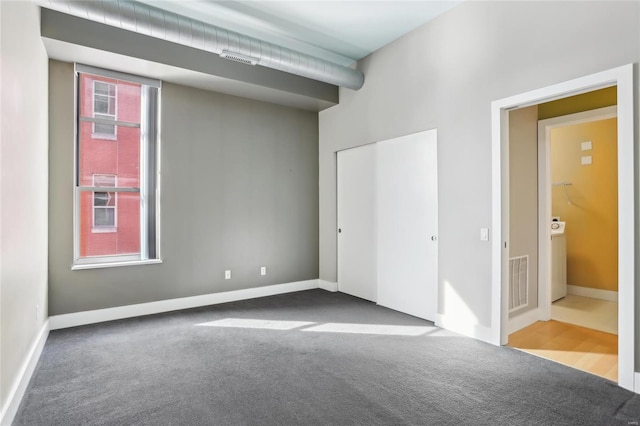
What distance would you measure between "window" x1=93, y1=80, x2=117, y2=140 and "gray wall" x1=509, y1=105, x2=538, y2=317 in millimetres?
4517

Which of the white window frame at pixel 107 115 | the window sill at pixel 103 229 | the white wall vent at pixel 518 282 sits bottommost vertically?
the white wall vent at pixel 518 282

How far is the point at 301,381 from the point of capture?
8.44 ft

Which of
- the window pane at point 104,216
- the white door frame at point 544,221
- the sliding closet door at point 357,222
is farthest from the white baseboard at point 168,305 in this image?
the white door frame at point 544,221

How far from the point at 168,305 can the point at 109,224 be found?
47.5 inches

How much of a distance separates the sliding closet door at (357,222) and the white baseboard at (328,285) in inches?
3.3

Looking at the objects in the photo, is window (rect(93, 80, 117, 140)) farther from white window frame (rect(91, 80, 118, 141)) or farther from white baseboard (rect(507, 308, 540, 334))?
white baseboard (rect(507, 308, 540, 334))

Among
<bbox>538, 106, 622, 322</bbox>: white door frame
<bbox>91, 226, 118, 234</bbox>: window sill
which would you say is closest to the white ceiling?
→ <bbox>538, 106, 622, 322</bbox>: white door frame

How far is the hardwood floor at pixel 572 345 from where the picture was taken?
283 cm

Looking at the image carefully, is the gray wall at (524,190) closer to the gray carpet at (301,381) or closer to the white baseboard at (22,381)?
the gray carpet at (301,381)

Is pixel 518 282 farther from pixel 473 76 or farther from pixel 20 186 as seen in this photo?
pixel 20 186

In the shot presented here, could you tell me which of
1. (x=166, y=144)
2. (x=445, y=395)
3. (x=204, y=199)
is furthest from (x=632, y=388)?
(x=166, y=144)

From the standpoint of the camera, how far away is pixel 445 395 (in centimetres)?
237

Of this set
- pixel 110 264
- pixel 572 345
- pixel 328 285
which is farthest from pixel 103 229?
pixel 572 345

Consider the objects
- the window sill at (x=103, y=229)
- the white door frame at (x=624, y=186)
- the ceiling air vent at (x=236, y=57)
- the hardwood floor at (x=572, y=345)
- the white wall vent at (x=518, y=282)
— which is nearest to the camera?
the white door frame at (x=624, y=186)
